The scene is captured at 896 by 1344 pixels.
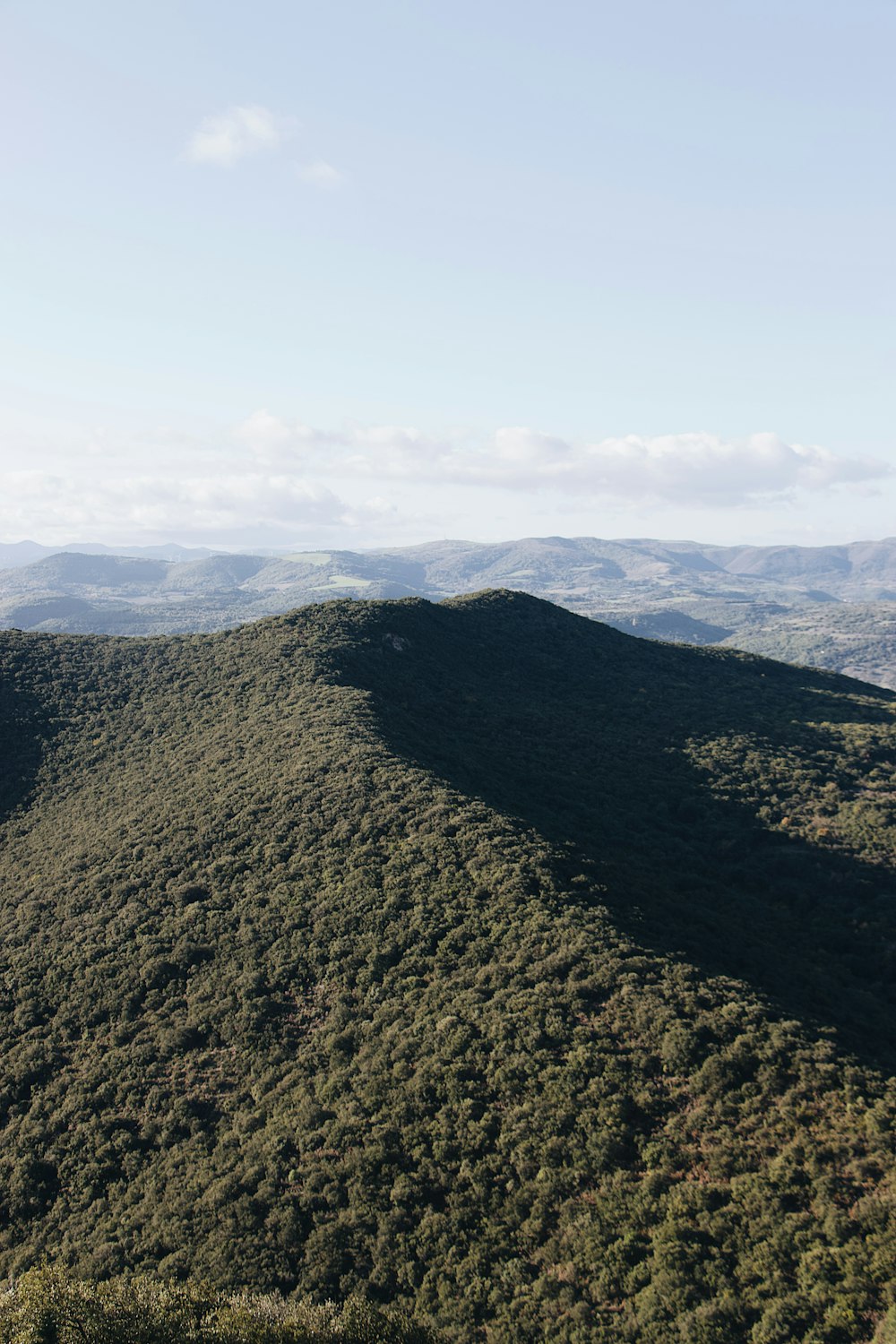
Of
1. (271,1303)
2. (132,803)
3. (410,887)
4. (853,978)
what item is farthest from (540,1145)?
(132,803)

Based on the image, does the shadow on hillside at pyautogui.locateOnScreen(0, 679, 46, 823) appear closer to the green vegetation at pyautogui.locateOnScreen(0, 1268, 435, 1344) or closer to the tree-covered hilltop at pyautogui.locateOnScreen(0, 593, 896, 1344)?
the tree-covered hilltop at pyautogui.locateOnScreen(0, 593, 896, 1344)

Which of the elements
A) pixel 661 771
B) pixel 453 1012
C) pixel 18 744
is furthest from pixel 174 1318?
pixel 18 744

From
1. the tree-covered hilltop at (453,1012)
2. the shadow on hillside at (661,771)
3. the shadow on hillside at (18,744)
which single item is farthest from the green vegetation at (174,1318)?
the shadow on hillside at (18,744)

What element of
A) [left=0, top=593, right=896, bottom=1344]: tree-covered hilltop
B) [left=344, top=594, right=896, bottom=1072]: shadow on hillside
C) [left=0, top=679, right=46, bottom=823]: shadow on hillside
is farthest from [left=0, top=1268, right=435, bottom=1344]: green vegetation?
[left=0, top=679, right=46, bottom=823]: shadow on hillside

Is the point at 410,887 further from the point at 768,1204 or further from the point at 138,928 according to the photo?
the point at 768,1204

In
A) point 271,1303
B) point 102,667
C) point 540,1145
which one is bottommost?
point 271,1303

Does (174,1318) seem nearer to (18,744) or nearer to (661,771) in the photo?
(661,771)

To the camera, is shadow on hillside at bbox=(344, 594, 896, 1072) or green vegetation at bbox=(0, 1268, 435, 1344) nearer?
green vegetation at bbox=(0, 1268, 435, 1344)
